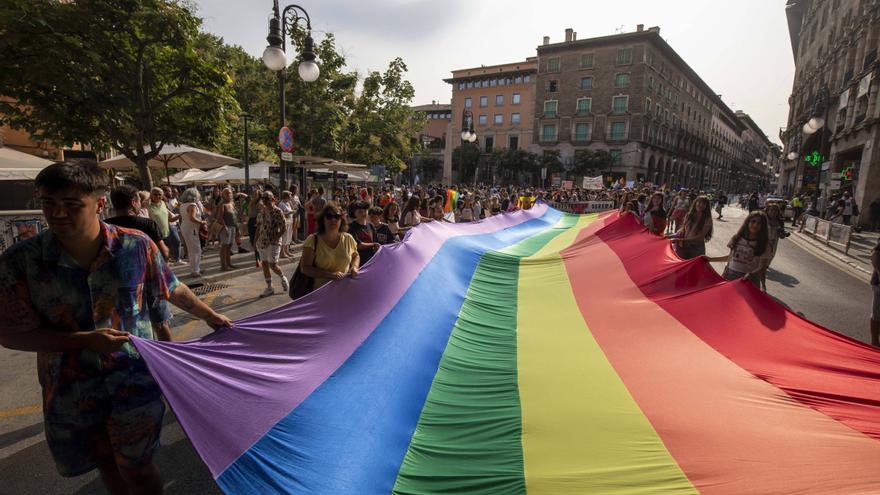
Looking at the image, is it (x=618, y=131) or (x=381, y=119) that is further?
(x=618, y=131)

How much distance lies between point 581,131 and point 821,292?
5254 centimetres

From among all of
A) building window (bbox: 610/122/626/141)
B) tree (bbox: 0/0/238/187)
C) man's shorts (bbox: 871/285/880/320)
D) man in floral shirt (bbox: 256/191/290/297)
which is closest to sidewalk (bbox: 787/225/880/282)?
man's shorts (bbox: 871/285/880/320)

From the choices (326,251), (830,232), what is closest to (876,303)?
(326,251)

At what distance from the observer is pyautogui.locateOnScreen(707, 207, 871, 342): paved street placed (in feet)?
24.4

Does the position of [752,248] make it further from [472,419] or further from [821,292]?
[472,419]

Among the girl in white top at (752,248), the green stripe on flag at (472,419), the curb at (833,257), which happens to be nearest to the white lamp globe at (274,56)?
the green stripe on flag at (472,419)

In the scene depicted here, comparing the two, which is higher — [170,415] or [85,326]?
[85,326]

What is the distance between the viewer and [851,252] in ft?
49.0

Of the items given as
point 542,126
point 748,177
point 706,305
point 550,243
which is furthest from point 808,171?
point 748,177

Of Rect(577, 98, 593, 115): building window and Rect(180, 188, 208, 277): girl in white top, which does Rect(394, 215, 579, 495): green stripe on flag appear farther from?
Rect(577, 98, 593, 115): building window

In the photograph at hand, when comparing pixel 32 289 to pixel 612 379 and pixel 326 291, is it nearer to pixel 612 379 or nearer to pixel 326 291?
pixel 326 291

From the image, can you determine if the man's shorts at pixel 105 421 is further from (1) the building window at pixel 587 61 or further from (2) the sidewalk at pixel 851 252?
(1) the building window at pixel 587 61

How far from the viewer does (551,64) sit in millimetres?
59156

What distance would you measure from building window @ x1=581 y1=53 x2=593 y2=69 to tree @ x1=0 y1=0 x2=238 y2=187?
2177 inches
